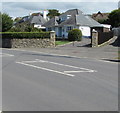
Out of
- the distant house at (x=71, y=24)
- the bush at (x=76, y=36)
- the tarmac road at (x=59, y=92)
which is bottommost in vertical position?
the tarmac road at (x=59, y=92)

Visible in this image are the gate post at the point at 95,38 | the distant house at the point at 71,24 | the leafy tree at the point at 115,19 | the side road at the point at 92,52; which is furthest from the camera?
the leafy tree at the point at 115,19

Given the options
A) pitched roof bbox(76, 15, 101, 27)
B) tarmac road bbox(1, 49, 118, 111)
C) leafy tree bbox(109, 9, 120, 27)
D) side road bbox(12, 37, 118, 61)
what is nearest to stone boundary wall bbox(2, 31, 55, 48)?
side road bbox(12, 37, 118, 61)

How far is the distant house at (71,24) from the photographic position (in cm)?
5028

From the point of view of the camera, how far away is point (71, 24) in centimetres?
4997

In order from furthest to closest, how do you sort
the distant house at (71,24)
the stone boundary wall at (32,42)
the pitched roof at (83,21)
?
1. the pitched roof at (83,21)
2. the distant house at (71,24)
3. the stone boundary wall at (32,42)

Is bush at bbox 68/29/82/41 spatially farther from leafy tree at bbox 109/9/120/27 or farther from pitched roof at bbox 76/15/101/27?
leafy tree at bbox 109/9/120/27

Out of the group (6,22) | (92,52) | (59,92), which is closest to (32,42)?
(92,52)

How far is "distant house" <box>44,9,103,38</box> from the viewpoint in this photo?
5028 cm

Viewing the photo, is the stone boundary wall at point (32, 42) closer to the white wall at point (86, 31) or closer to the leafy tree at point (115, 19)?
the white wall at point (86, 31)

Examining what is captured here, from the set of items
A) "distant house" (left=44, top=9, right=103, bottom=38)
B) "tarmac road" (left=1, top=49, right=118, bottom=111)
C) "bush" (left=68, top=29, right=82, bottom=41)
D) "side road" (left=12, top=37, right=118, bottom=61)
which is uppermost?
"distant house" (left=44, top=9, right=103, bottom=38)

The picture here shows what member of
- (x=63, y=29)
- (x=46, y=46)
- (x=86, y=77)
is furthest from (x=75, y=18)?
(x=86, y=77)

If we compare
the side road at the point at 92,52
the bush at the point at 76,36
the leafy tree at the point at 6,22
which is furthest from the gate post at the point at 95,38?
the leafy tree at the point at 6,22

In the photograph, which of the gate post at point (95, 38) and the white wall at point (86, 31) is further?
the white wall at point (86, 31)

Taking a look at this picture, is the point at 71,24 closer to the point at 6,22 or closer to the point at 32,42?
the point at 6,22
